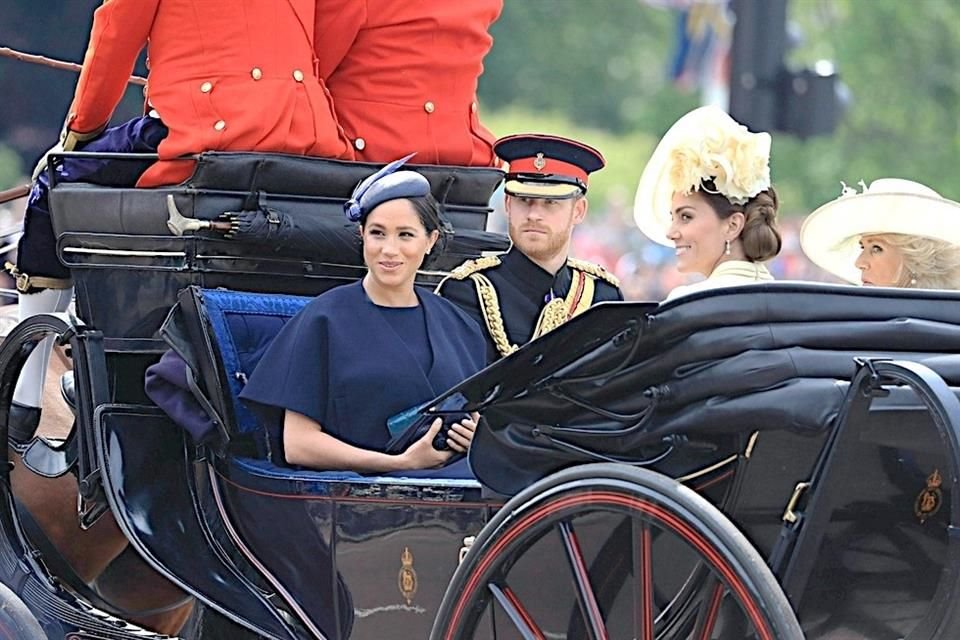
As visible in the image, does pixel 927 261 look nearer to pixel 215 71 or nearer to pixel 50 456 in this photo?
pixel 215 71

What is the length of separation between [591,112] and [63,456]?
111 ft

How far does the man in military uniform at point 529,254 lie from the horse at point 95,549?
1.38m

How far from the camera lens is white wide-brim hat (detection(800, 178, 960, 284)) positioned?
4.15m

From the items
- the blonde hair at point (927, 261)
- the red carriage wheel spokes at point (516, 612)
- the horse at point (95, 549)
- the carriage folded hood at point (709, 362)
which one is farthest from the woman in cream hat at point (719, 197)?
the horse at point (95, 549)

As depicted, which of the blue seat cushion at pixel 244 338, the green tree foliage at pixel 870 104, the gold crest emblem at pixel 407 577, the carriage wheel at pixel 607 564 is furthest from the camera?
the green tree foliage at pixel 870 104

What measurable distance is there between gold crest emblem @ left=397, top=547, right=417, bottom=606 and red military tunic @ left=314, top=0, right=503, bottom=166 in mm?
1671

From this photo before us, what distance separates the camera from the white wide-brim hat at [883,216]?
4.15m

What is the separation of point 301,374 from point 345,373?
105mm

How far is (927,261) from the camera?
4242mm

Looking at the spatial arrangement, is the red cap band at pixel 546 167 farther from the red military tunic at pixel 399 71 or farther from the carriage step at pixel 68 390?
the carriage step at pixel 68 390

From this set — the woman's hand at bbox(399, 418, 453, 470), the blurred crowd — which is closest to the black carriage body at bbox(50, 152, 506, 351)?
the woman's hand at bbox(399, 418, 453, 470)

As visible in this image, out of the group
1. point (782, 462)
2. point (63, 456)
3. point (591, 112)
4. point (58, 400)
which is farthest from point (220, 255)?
point (591, 112)

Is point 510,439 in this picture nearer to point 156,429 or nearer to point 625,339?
point 625,339

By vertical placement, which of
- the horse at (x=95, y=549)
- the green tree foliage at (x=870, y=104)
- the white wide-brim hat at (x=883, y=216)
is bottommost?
the horse at (x=95, y=549)
